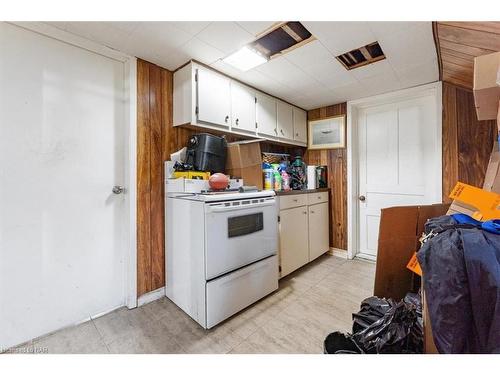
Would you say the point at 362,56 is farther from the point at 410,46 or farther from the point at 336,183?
the point at 336,183

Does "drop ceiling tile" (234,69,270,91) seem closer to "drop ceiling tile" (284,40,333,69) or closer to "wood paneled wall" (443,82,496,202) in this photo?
"drop ceiling tile" (284,40,333,69)

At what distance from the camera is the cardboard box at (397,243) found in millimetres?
1896

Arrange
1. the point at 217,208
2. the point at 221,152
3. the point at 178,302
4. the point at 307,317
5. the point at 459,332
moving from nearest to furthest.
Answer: the point at 459,332 → the point at 217,208 → the point at 307,317 → the point at 178,302 → the point at 221,152

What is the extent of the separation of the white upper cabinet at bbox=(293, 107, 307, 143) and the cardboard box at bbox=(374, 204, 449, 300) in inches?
63.4

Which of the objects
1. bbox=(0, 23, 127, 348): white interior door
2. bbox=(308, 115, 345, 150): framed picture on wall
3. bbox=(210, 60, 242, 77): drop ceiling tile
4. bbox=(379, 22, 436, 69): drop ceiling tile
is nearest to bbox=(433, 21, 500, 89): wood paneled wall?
bbox=(379, 22, 436, 69): drop ceiling tile

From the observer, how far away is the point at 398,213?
1936mm

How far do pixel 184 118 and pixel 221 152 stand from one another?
1.44 ft

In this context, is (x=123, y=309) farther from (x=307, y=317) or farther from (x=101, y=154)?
(x=307, y=317)

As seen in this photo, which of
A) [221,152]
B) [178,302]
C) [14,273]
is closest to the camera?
[14,273]

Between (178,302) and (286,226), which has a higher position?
(286,226)

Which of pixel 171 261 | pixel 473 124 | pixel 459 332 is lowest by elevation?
pixel 171 261

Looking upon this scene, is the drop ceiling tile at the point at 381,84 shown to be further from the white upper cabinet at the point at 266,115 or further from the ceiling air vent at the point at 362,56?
the white upper cabinet at the point at 266,115

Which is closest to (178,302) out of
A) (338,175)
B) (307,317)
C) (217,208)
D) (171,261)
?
(171,261)

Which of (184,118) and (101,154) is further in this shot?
(184,118)
